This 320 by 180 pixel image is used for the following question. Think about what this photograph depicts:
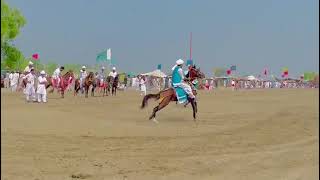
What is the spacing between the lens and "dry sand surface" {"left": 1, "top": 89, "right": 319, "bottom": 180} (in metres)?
7.67

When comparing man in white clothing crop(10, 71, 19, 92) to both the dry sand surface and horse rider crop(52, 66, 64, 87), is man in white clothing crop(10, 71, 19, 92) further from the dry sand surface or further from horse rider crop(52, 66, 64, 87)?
the dry sand surface

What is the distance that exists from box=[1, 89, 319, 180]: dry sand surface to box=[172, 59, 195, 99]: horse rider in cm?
90

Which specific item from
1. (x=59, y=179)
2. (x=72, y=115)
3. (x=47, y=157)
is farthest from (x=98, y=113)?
(x=59, y=179)

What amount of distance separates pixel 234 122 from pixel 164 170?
827cm

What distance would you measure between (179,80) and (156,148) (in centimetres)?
520

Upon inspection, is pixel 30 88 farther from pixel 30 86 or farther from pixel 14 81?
pixel 14 81

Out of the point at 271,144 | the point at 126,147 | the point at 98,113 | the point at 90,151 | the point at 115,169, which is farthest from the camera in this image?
the point at 98,113

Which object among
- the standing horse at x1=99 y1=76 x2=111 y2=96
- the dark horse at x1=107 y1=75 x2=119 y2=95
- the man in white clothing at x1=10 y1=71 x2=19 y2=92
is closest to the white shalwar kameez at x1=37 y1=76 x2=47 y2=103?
the dark horse at x1=107 y1=75 x2=119 y2=95

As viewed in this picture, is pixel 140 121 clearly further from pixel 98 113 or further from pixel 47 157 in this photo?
pixel 47 157

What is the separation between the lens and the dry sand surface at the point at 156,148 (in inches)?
302

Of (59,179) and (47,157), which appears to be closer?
(59,179)

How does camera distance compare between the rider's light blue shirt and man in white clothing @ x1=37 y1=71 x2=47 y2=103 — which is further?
man in white clothing @ x1=37 y1=71 x2=47 y2=103

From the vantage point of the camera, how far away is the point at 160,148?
33.2 feet

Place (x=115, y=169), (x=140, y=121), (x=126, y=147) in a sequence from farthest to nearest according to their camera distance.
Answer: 1. (x=140, y=121)
2. (x=126, y=147)
3. (x=115, y=169)
